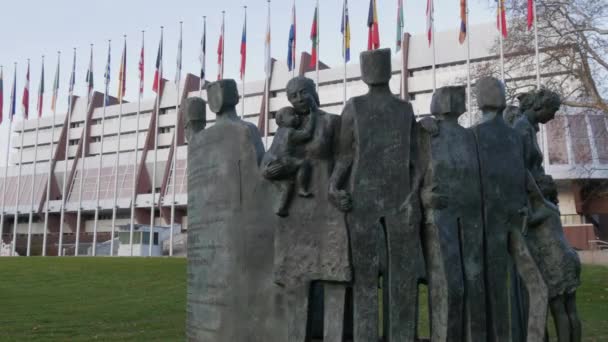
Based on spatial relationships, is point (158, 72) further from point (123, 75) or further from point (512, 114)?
point (512, 114)

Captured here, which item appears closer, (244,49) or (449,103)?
(449,103)

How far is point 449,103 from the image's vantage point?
532cm

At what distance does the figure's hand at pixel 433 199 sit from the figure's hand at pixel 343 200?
23.3 inches

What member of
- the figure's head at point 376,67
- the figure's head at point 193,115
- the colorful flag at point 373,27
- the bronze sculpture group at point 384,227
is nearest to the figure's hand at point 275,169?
the bronze sculpture group at point 384,227

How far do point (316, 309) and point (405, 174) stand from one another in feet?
4.78

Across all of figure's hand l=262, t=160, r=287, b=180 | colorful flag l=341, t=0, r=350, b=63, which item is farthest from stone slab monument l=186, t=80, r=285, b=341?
colorful flag l=341, t=0, r=350, b=63

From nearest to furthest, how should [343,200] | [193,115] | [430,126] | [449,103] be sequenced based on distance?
[343,200], [430,126], [449,103], [193,115]

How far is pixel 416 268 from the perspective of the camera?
16.0 ft

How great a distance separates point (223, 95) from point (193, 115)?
79 cm

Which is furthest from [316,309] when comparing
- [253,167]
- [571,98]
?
[571,98]

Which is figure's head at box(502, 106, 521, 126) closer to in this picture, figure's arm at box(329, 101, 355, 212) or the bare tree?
figure's arm at box(329, 101, 355, 212)

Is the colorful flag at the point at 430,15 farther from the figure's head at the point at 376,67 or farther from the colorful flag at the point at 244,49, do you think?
the figure's head at the point at 376,67

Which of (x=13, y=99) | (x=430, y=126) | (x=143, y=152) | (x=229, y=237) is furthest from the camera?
(x=143, y=152)

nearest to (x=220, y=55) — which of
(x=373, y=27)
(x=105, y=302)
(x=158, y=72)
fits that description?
(x=158, y=72)
